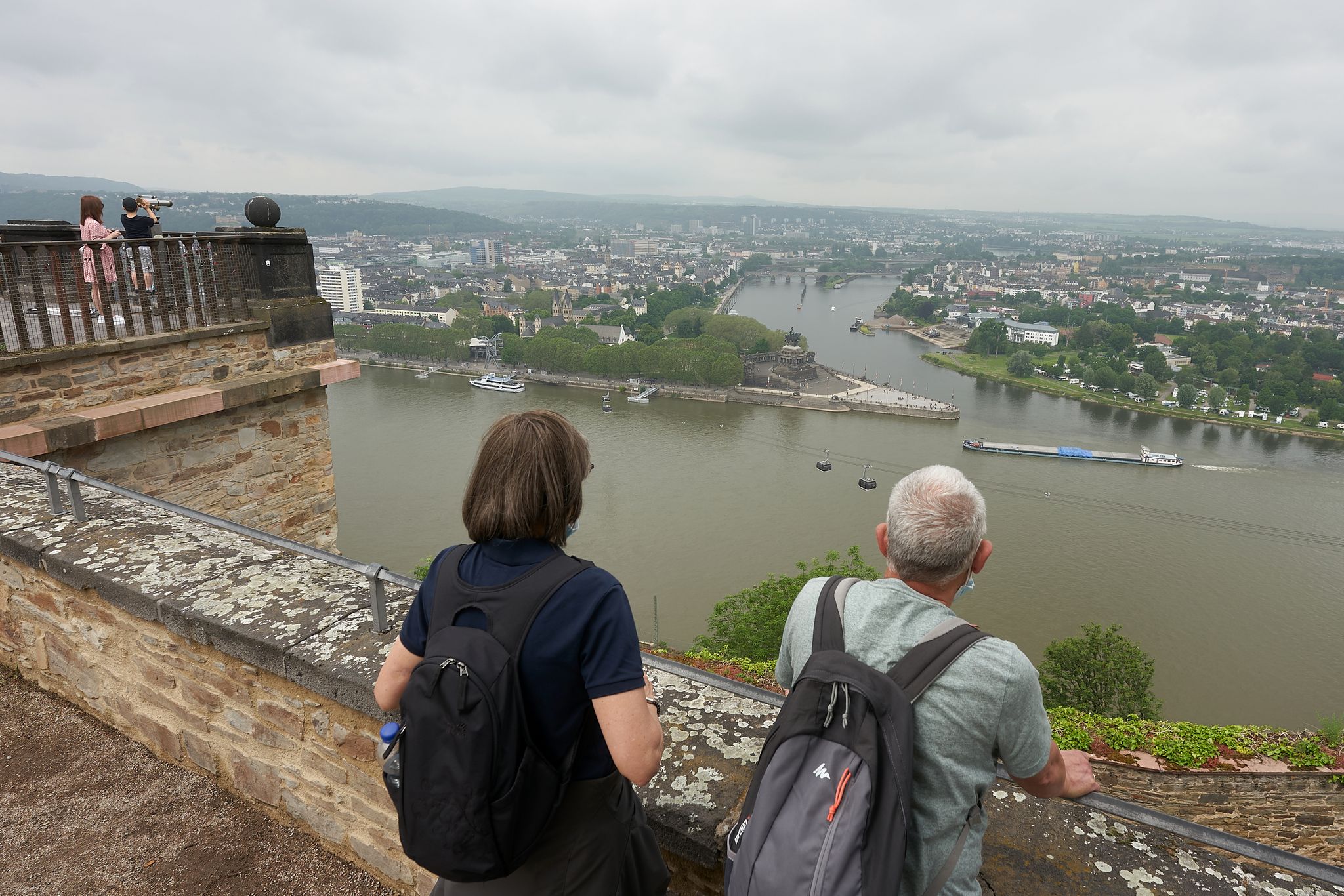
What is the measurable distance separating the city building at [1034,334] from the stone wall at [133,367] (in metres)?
52.5

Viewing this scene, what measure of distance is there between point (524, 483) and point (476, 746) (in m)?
0.26

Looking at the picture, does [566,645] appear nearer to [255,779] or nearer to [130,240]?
[255,779]

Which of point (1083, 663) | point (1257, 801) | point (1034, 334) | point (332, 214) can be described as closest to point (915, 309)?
point (1034, 334)

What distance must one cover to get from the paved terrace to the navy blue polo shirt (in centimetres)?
36

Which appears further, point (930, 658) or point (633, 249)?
point (633, 249)

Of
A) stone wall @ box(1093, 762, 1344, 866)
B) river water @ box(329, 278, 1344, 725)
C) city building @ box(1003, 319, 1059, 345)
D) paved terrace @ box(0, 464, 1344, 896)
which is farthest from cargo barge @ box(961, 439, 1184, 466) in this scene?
city building @ box(1003, 319, 1059, 345)

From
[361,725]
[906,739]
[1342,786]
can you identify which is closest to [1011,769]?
[906,739]

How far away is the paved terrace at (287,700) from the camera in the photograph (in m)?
1.03

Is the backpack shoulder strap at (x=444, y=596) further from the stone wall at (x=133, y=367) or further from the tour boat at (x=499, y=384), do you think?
the tour boat at (x=499, y=384)

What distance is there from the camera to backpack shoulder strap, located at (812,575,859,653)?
2.72 ft

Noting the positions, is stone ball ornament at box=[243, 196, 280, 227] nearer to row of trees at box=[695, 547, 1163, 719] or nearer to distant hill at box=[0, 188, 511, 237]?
row of trees at box=[695, 547, 1163, 719]

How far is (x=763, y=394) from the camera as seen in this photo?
3400 cm

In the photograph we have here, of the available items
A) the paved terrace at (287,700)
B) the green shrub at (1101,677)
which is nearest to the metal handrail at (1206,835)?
the paved terrace at (287,700)

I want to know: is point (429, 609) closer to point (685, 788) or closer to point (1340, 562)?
point (685, 788)
